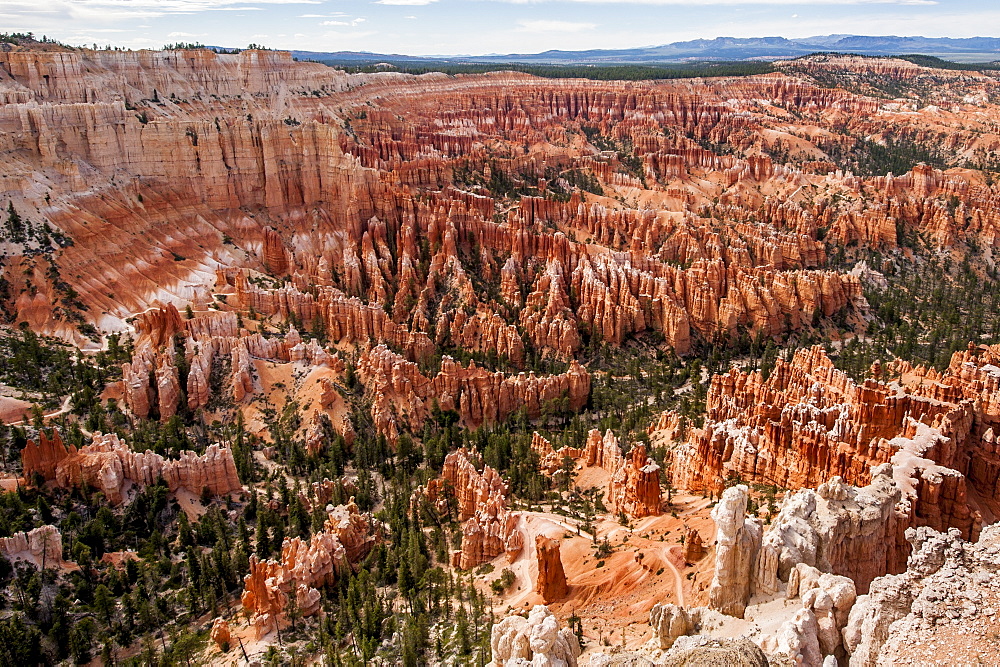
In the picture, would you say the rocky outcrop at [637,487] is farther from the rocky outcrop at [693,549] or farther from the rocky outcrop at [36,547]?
the rocky outcrop at [36,547]

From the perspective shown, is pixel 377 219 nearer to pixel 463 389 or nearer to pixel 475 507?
pixel 463 389

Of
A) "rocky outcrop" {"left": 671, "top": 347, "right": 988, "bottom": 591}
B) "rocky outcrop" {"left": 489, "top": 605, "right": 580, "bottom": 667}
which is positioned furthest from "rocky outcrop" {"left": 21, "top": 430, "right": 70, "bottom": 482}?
"rocky outcrop" {"left": 671, "top": 347, "right": 988, "bottom": 591}

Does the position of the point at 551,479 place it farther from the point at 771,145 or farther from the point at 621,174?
the point at 771,145

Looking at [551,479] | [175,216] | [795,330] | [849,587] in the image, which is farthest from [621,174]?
[849,587]

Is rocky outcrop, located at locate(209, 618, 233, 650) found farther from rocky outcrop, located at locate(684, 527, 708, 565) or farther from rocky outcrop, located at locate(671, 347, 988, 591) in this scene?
rocky outcrop, located at locate(671, 347, 988, 591)

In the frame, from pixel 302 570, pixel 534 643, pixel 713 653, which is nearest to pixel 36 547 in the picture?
pixel 302 570

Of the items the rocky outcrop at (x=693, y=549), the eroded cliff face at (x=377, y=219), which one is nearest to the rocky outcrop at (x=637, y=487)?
the rocky outcrop at (x=693, y=549)
